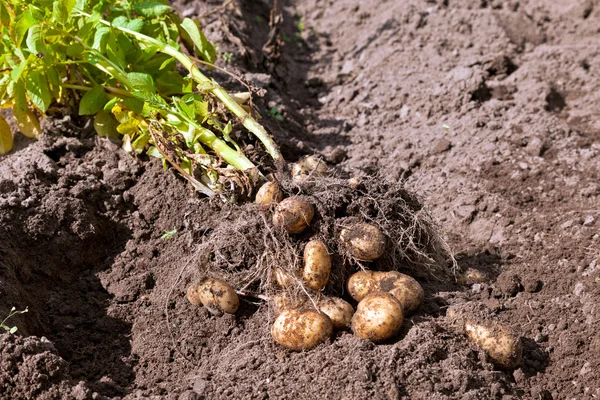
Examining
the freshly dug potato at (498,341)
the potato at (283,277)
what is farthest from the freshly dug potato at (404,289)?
the potato at (283,277)

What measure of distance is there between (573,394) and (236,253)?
1.48 meters

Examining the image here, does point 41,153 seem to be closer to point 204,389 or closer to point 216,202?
point 216,202

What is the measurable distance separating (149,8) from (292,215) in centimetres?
157

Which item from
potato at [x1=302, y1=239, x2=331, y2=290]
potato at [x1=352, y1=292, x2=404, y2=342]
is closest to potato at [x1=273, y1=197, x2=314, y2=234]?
potato at [x1=302, y1=239, x2=331, y2=290]

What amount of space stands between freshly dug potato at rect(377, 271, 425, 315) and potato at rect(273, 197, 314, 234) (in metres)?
0.40

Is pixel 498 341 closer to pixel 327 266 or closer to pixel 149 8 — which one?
pixel 327 266

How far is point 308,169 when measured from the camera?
134 inches

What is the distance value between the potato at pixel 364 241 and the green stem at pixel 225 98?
563 millimetres

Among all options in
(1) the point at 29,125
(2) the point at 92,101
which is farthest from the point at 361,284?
(1) the point at 29,125

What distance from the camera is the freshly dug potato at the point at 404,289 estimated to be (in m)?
2.83

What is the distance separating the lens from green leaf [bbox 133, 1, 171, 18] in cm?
376

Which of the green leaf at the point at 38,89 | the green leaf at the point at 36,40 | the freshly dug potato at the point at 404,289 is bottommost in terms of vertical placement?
the freshly dug potato at the point at 404,289

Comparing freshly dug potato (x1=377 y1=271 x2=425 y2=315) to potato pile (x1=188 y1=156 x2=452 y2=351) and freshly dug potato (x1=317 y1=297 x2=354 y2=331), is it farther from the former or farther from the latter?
freshly dug potato (x1=317 y1=297 x2=354 y2=331)

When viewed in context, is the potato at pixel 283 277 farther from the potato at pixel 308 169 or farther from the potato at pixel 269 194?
the potato at pixel 308 169
